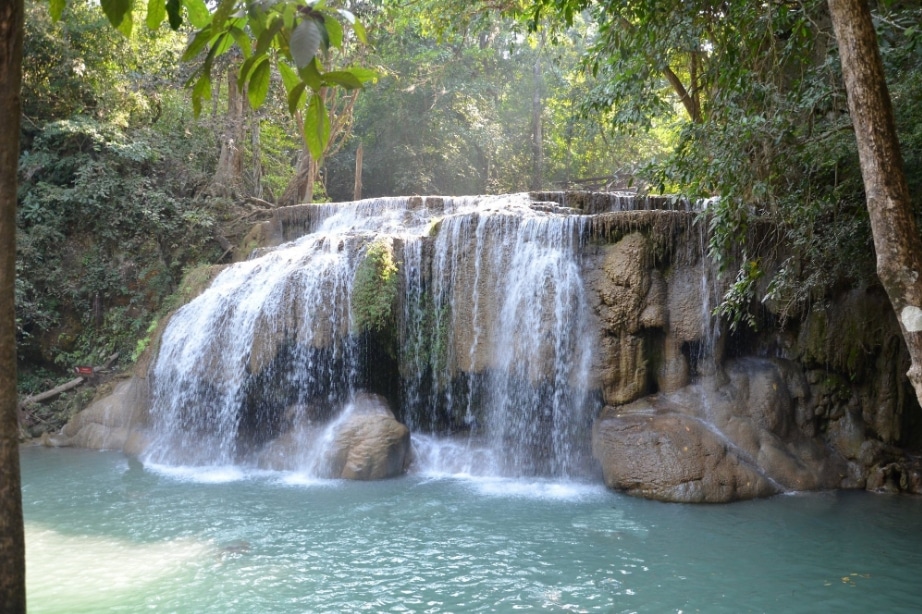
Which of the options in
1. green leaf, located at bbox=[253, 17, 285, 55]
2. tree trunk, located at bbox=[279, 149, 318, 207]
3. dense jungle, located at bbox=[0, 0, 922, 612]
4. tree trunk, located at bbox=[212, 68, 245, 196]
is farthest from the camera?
tree trunk, located at bbox=[279, 149, 318, 207]

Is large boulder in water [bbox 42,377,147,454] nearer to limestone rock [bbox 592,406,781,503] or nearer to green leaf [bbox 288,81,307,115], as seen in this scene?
limestone rock [bbox 592,406,781,503]

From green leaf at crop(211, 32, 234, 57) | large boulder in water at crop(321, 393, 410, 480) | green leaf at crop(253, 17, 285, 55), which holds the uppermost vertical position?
green leaf at crop(211, 32, 234, 57)

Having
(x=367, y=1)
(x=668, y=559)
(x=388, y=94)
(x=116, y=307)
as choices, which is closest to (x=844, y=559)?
(x=668, y=559)

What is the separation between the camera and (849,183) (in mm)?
7598

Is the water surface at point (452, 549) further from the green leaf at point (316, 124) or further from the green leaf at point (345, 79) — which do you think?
the green leaf at point (345, 79)

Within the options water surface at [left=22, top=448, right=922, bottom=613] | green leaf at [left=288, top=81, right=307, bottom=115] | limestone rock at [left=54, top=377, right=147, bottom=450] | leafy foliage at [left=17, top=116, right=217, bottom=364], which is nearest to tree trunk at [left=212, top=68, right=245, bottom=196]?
leafy foliage at [left=17, top=116, right=217, bottom=364]

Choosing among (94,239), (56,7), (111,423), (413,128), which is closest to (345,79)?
(56,7)

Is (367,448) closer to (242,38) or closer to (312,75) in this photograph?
(242,38)

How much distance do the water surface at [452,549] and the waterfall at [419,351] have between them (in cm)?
140

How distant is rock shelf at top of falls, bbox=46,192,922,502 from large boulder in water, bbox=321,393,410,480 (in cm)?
3

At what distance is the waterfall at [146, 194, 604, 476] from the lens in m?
10.4

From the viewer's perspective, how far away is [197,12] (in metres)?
2.15

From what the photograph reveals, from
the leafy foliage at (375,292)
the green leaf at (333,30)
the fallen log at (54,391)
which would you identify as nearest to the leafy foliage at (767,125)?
the leafy foliage at (375,292)

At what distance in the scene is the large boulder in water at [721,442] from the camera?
8570 millimetres
